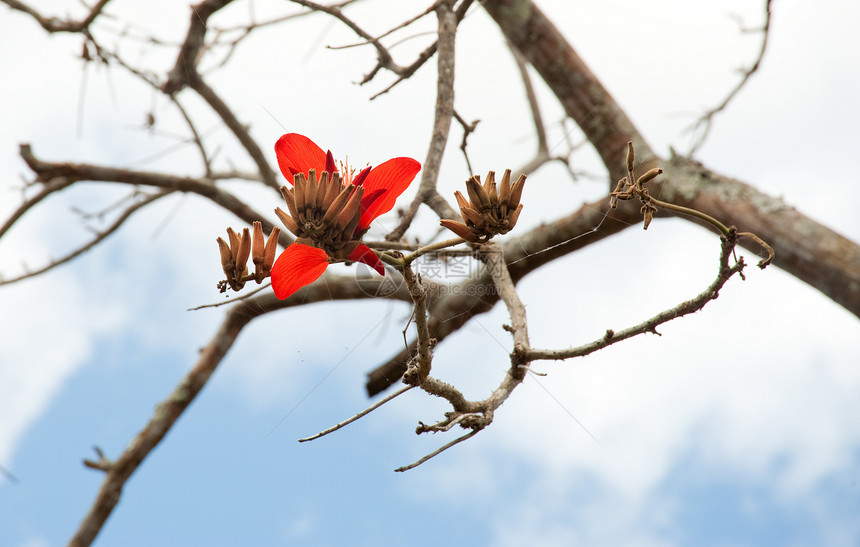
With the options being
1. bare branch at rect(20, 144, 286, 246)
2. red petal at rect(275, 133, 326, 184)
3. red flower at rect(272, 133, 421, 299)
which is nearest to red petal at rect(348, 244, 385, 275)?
red flower at rect(272, 133, 421, 299)

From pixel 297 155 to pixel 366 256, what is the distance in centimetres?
13

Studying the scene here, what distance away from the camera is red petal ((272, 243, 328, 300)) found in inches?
21.8

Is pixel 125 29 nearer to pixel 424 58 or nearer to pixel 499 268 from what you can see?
pixel 424 58

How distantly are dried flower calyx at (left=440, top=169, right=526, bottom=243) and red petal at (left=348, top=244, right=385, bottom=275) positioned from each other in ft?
0.22

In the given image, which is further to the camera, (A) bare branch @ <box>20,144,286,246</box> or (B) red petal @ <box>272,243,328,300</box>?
(A) bare branch @ <box>20,144,286,246</box>

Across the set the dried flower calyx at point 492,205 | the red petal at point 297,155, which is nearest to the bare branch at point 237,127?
the red petal at point 297,155

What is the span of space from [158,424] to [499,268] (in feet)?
4.61

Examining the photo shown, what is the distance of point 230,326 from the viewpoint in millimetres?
2100

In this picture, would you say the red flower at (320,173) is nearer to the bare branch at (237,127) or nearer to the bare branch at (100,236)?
the bare branch at (237,127)

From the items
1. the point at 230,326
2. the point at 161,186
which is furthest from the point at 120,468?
the point at 161,186

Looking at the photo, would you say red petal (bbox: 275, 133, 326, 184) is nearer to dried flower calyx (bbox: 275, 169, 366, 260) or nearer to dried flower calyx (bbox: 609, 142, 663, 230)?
dried flower calyx (bbox: 275, 169, 366, 260)

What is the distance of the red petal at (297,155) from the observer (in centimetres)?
61

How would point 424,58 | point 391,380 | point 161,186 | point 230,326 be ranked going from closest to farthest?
point 424,58 < point 391,380 < point 161,186 < point 230,326

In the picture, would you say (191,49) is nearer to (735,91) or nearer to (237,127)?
(237,127)
